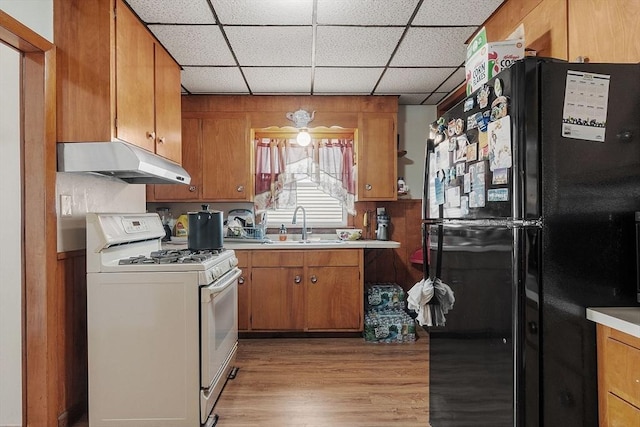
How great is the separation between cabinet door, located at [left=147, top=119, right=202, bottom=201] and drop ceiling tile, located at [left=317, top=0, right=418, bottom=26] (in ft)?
6.41

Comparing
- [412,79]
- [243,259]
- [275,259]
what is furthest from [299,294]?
[412,79]

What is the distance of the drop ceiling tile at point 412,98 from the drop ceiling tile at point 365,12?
1.51 m

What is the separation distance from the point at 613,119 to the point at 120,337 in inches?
90.6

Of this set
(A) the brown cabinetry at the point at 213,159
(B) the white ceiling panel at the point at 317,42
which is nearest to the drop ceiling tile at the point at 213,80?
(B) the white ceiling panel at the point at 317,42

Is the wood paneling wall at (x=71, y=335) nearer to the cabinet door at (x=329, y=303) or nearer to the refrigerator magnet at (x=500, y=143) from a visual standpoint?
the cabinet door at (x=329, y=303)

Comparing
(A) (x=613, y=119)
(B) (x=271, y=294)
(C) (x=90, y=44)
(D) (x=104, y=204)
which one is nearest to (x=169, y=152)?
(D) (x=104, y=204)

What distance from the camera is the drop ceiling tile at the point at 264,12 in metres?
2.24

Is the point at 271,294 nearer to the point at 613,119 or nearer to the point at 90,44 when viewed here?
the point at 90,44

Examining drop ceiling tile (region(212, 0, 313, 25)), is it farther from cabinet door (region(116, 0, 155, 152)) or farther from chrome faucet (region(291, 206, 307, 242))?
chrome faucet (region(291, 206, 307, 242))

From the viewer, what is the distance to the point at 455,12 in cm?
235

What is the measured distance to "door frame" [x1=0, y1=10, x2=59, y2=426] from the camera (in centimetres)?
197

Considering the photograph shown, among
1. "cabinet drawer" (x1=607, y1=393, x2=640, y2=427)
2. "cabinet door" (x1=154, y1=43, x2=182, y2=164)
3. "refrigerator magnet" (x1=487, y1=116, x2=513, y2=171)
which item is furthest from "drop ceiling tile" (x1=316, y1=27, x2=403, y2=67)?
"cabinet drawer" (x1=607, y1=393, x2=640, y2=427)

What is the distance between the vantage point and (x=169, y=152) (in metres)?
2.92

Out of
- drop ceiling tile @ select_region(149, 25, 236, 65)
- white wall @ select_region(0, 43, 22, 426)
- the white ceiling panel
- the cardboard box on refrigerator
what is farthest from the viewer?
drop ceiling tile @ select_region(149, 25, 236, 65)
